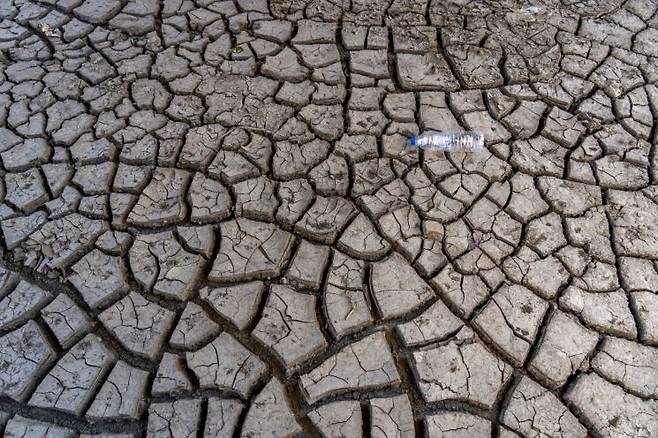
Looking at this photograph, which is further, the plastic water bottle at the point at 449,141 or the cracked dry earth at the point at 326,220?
the plastic water bottle at the point at 449,141

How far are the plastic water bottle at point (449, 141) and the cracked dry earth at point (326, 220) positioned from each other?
62 millimetres

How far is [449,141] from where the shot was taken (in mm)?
3238

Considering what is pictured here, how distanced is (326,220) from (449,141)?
2.74 feet

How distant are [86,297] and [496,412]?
1753 mm

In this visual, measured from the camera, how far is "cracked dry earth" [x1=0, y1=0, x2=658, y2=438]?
2383 mm

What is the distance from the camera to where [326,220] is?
2908 mm

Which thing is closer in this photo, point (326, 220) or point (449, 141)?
point (326, 220)

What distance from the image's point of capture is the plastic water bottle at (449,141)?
3.22 metres

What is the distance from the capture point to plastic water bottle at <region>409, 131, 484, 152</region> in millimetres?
A: 3221

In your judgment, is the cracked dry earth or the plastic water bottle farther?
the plastic water bottle

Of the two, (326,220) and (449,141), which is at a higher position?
(449,141)

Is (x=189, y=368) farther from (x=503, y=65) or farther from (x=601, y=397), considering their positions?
(x=503, y=65)

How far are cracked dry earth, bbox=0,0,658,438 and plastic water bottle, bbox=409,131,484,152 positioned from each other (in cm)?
6

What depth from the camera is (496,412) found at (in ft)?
7.71
